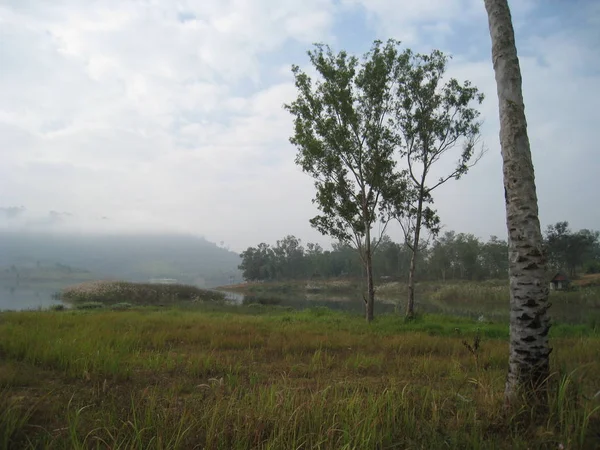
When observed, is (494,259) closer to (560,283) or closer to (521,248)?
(560,283)

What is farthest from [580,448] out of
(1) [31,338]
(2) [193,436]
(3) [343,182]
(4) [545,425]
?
(3) [343,182]

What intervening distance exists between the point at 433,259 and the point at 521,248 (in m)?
70.2

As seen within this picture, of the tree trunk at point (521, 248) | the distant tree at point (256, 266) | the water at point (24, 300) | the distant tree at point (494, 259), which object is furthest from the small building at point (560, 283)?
Result: the distant tree at point (256, 266)

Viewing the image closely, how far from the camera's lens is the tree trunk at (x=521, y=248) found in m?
Answer: 3.46

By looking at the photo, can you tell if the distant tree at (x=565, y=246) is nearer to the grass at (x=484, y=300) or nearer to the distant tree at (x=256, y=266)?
the grass at (x=484, y=300)

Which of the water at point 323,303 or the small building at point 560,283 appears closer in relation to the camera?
the water at point 323,303

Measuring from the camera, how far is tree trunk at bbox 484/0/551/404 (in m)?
3.46

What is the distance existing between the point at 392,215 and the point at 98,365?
14314 mm

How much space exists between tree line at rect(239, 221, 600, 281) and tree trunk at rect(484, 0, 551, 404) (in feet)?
49.5

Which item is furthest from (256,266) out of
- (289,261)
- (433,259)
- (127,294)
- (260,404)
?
(260,404)

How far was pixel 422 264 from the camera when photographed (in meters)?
74.4

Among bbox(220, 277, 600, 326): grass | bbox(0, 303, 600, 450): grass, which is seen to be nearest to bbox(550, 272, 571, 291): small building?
bbox(220, 277, 600, 326): grass

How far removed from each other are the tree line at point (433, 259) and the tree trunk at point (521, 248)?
15.1 m

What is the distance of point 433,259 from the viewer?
2731 inches
